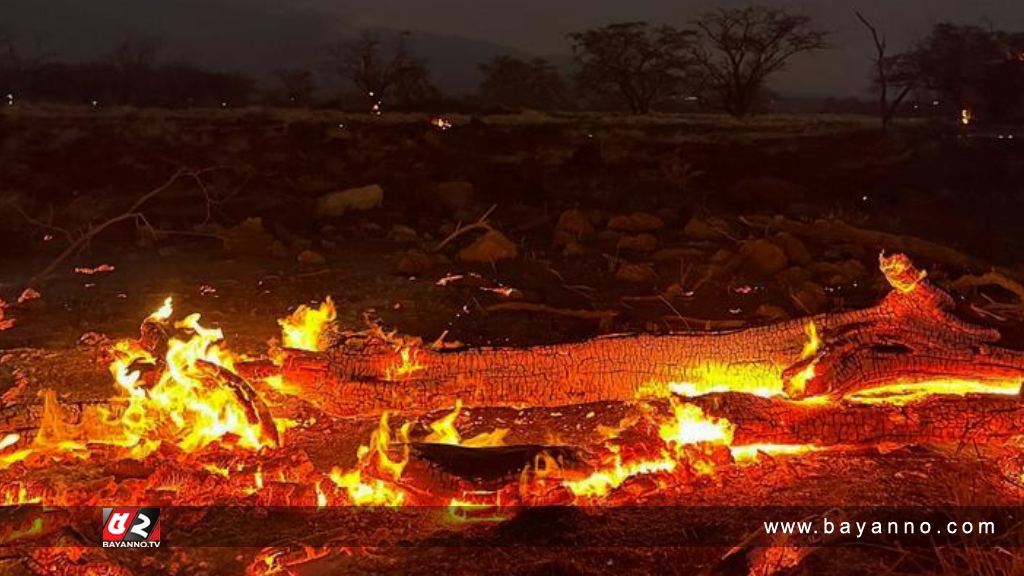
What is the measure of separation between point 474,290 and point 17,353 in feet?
12.0

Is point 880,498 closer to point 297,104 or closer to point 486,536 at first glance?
point 486,536

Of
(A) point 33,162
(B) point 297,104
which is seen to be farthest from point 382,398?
(B) point 297,104

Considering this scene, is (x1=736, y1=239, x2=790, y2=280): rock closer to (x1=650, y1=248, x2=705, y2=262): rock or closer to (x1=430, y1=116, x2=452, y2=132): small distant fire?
(x1=650, y1=248, x2=705, y2=262): rock

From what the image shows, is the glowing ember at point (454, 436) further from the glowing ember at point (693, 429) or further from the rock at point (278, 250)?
the rock at point (278, 250)

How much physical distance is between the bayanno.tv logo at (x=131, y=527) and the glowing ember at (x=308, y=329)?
4.92 feet

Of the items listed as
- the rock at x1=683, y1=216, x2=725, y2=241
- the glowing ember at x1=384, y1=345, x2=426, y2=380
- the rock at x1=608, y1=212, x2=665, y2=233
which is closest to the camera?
the glowing ember at x1=384, y1=345, x2=426, y2=380

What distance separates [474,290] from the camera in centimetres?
770

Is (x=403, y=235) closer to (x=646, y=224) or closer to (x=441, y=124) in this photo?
(x=646, y=224)

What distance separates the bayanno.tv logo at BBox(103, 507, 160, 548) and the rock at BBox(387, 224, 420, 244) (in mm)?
6835

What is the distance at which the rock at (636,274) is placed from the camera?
802cm

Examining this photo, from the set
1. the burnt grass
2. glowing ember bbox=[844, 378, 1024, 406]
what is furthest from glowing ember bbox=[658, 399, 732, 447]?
the burnt grass

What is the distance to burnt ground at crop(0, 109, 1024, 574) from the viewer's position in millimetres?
4556

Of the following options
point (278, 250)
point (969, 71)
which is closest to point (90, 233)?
point (278, 250)

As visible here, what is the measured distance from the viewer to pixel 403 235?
1029 cm
